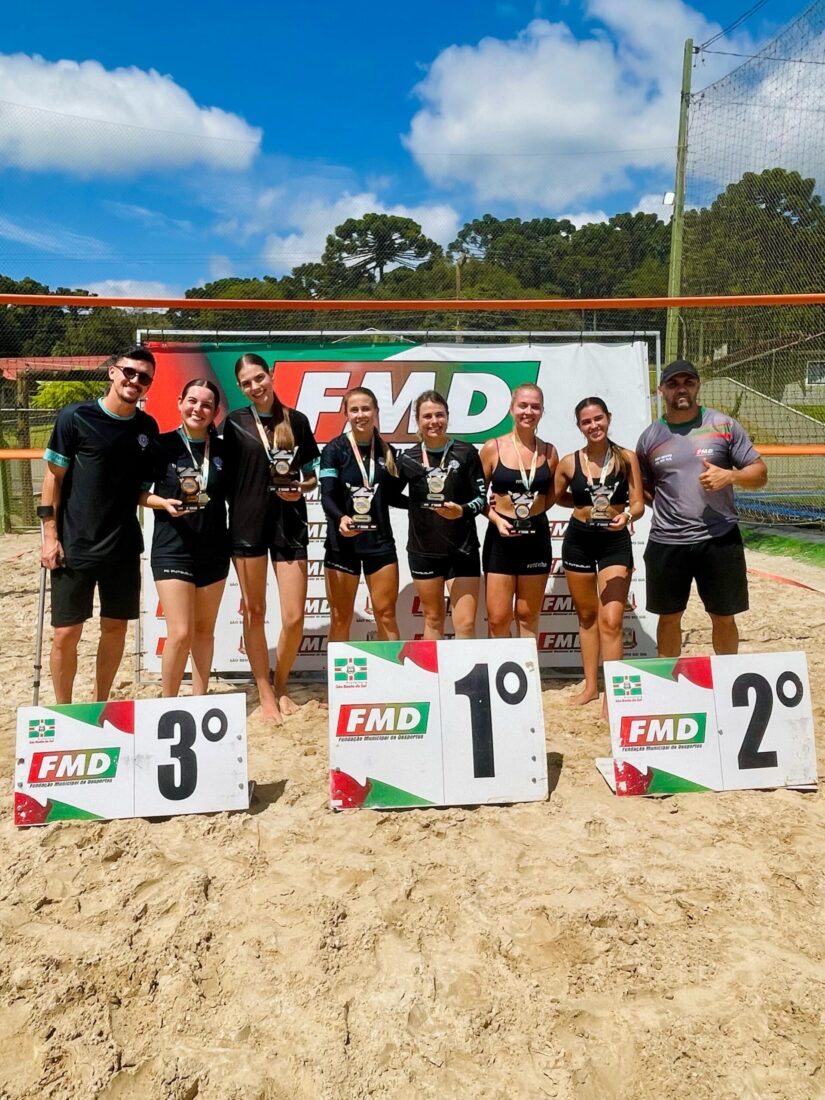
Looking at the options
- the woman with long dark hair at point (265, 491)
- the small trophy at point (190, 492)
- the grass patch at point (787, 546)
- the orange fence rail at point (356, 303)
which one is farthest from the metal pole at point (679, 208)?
the small trophy at point (190, 492)

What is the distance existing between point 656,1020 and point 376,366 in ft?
13.0

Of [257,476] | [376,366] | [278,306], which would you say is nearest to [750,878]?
[257,476]

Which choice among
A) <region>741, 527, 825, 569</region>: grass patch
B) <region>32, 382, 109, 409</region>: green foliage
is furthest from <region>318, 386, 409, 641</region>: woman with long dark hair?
<region>32, 382, 109, 409</region>: green foliage

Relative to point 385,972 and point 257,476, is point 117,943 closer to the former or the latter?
point 385,972

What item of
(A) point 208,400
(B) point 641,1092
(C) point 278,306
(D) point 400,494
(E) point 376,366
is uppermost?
(C) point 278,306

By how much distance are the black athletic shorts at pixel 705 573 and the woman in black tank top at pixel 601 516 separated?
0.24 m

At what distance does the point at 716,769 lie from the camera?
3186mm

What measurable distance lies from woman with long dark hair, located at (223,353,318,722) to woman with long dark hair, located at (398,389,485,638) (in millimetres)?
585

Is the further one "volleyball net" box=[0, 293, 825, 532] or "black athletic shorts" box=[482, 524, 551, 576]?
"volleyball net" box=[0, 293, 825, 532]

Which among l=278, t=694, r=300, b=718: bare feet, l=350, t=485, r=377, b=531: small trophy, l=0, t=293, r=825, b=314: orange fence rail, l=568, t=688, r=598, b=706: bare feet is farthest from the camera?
l=0, t=293, r=825, b=314: orange fence rail

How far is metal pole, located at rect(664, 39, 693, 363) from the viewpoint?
32.0 feet

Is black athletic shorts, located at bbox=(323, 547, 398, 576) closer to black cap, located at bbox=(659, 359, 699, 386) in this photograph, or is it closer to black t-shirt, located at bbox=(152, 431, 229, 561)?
black t-shirt, located at bbox=(152, 431, 229, 561)

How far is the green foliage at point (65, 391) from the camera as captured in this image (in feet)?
39.4

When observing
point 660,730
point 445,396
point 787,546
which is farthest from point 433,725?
point 787,546
